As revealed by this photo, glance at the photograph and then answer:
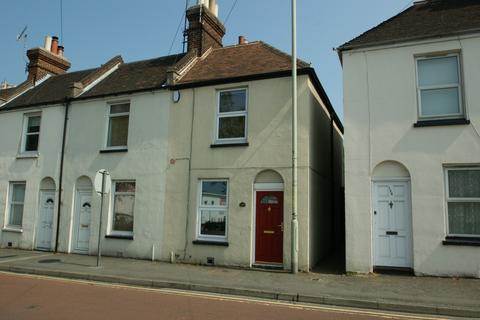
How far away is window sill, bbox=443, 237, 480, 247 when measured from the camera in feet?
33.6

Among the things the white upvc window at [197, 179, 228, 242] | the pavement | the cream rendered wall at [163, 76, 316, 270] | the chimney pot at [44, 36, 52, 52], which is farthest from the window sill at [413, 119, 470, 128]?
the chimney pot at [44, 36, 52, 52]

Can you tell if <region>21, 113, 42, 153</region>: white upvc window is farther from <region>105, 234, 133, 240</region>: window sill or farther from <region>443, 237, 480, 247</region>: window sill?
<region>443, 237, 480, 247</region>: window sill

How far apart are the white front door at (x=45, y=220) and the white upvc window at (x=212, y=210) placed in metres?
6.88

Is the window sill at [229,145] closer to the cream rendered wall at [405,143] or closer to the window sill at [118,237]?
the cream rendered wall at [405,143]

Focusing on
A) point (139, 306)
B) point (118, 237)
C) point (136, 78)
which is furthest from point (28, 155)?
point (139, 306)

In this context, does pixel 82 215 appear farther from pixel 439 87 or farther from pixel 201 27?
pixel 439 87

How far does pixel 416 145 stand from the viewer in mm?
11156

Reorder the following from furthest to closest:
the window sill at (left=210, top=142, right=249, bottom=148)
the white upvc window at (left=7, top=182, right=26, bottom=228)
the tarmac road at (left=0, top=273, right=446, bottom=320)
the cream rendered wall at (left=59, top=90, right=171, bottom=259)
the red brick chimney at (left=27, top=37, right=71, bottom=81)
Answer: the red brick chimney at (left=27, top=37, right=71, bottom=81) < the white upvc window at (left=7, top=182, right=26, bottom=228) < the cream rendered wall at (left=59, top=90, right=171, bottom=259) < the window sill at (left=210, top=142, right=249, bottom=148) < the tarmac road at (left=0, top=273, right=446, bottom=320)

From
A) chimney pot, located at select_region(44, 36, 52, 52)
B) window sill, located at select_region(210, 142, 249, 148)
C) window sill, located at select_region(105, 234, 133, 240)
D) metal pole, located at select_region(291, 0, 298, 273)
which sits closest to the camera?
metal pole, located at select_region(291, 0, 298, 273)

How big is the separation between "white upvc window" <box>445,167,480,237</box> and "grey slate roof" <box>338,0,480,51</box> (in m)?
3.90

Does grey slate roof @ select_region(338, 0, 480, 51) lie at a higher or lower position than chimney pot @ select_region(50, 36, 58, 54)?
lower

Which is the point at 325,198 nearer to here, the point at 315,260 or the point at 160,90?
the point at 315,260

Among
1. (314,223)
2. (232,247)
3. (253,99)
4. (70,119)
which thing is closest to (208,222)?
(232,247)

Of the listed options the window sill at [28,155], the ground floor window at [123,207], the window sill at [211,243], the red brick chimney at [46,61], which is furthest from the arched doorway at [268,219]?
the red brick chimney at [46,61]
